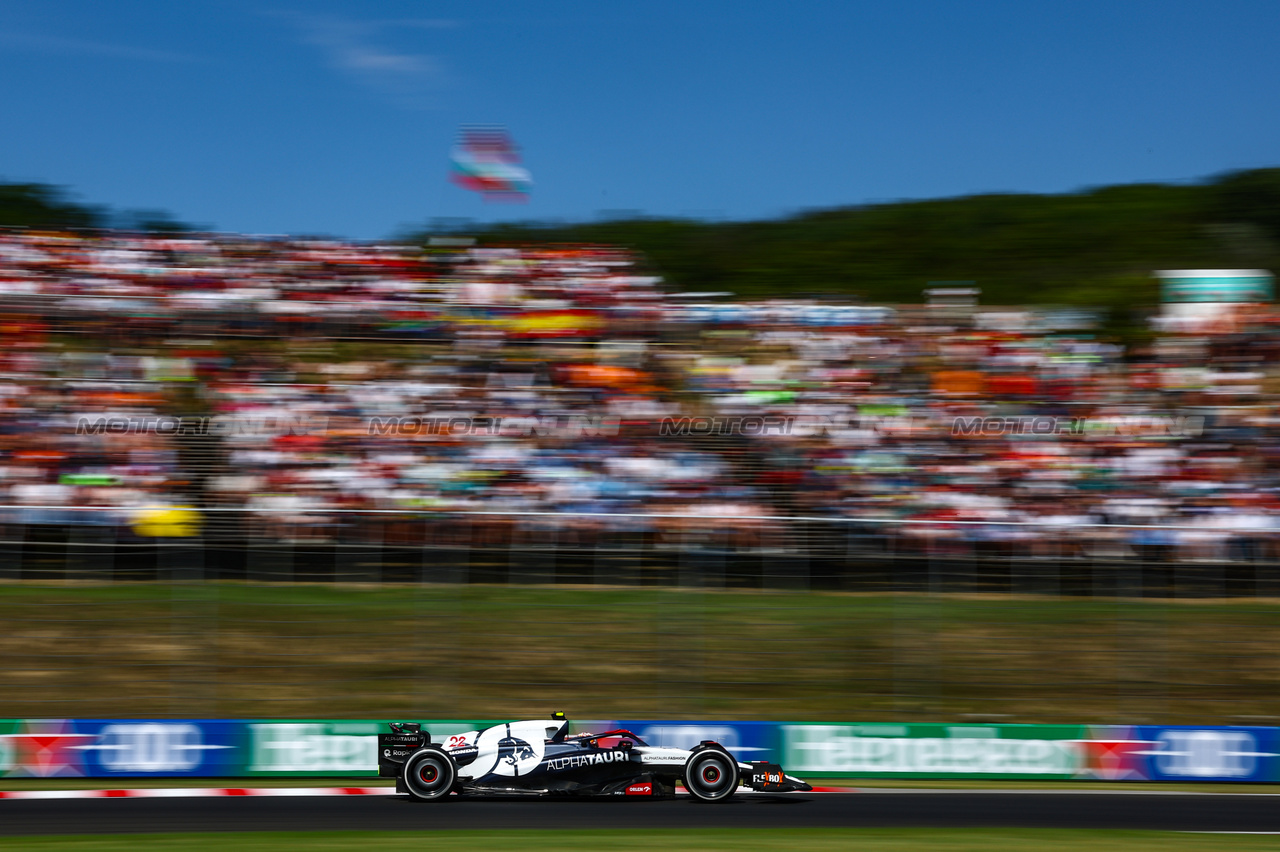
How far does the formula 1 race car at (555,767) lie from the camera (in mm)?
9875

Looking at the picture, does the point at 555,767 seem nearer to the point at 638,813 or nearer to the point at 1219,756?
the point at 638,813

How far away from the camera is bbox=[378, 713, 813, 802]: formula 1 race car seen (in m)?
9.88

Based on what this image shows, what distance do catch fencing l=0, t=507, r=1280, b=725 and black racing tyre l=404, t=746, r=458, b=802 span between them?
5.74 ft

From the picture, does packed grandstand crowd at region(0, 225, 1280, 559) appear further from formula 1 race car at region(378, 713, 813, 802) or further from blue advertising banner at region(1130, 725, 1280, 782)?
formula 1 race car at region(378, 713, 813, 802)

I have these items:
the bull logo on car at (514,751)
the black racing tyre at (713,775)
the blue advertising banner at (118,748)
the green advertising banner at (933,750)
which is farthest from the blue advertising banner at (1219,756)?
the blue advertising banner at (118,748)

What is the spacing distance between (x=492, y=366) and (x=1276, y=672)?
9.20 metres

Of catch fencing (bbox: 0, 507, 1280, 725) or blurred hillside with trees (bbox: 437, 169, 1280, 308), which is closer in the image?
catch fencing (bbox: 0, 507, 1280, 725)

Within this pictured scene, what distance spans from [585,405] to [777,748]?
521 centimetres

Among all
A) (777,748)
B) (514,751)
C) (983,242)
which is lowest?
(777,748)

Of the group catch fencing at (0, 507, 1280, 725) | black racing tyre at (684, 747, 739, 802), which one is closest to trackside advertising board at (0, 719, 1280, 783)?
catch fencing at (0, 507, 1280, 725)

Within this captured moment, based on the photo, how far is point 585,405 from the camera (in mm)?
15133

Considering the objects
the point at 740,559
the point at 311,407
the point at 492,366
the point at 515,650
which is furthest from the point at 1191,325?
the point at 311,407

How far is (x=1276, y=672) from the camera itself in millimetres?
11914

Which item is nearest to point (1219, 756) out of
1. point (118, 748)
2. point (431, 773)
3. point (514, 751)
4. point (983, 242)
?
point (514, 751)
